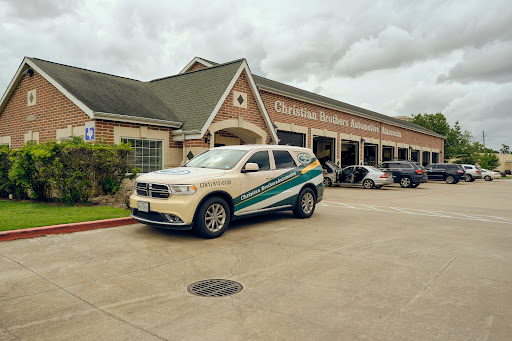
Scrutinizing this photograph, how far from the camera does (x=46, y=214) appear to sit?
8977mm

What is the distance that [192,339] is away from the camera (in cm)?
329

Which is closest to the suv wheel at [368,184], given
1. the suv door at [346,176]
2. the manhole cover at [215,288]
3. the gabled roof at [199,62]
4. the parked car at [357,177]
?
the parked car at [357,177]

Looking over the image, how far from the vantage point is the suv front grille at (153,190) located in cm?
714

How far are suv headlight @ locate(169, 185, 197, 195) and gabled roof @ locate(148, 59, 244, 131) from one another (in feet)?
25.9

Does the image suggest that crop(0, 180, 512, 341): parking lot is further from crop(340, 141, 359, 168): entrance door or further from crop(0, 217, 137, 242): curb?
crop(340, 141, 359, 168): entrance door

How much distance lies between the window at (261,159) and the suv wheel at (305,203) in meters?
1.37

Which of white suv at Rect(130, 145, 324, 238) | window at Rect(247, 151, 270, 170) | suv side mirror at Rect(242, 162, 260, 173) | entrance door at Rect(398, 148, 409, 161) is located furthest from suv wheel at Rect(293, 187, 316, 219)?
entrance door at Rect(398, 148, 409, 161)

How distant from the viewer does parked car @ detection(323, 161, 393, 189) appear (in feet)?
72.8

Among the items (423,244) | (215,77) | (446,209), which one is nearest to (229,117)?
(215,77)

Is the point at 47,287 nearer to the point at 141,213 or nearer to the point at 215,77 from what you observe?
the point at 141,213

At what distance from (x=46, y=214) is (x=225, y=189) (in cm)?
461

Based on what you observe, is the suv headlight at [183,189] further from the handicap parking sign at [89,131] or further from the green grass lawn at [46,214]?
the handicap parking sign at [89,131]

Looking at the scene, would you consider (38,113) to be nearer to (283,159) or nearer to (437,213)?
(283,159)

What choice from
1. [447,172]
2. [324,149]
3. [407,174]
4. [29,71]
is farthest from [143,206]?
[447,172]
